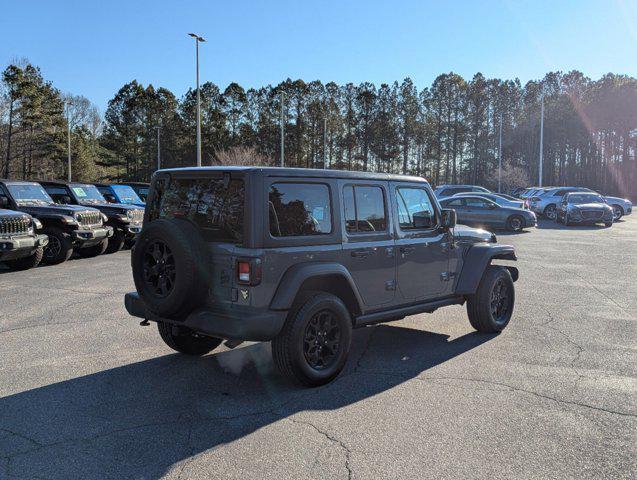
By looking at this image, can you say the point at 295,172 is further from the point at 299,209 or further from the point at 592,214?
the point at 592,214

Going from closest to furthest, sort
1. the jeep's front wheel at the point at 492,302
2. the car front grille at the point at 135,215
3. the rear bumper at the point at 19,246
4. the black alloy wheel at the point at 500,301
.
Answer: the jeep's front wheel at the point at 492,302 < the black alloy wheel at the point at 500,301 < the rear bumper at the point at 19,246 < the car front grille at the point at 135,215

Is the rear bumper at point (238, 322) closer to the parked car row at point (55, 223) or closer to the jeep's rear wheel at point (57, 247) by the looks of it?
the parked car row at point (55, 223)

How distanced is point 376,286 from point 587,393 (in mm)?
1986

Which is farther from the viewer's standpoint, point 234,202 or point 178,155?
point 178,155

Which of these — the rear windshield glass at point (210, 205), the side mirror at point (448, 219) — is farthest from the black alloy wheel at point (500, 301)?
the rear windshield glass at point (210, 205)

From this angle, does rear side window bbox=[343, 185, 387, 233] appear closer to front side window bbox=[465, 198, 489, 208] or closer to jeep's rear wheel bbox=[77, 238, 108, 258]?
jeep's rear wheel bbox=[77, 238, 108, 258]

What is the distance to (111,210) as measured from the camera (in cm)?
1556

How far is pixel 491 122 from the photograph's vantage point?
276 feet

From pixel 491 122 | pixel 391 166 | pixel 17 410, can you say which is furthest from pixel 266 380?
pixel 491 122

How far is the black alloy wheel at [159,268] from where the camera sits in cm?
459

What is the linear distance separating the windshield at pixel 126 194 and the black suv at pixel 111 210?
228 cm

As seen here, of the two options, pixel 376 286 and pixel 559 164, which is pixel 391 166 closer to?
pixel 559 164

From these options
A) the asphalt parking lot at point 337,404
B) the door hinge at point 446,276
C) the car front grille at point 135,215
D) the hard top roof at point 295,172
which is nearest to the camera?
the asphalt parking lot at point 337,404

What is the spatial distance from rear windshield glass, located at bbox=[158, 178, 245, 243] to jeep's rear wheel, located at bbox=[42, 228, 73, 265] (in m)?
8.64
